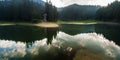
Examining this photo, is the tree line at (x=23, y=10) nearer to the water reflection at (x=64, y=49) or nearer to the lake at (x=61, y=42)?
the lake at (x=61, y=42)

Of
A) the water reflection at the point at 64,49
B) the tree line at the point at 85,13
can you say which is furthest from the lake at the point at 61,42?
the tree line at the point at 85,13

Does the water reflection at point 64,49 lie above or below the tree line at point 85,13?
below

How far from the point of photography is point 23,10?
9.53m

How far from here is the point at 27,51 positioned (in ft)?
26.7

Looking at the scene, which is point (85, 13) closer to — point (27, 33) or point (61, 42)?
point (61, 42)

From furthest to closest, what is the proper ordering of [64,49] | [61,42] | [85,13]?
[85,13] → [61,42] → [64,49]

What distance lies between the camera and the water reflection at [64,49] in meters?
7.93

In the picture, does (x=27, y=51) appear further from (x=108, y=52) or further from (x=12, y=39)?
(x=108, y=52)

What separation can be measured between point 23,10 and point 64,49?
2.57 metres

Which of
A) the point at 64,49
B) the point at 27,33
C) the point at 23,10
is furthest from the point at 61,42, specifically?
the point at 23,10

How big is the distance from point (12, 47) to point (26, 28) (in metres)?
1.30

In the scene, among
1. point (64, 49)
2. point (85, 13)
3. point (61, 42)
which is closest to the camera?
point (64, 49)

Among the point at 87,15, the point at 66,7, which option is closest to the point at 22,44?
the point at 66,7

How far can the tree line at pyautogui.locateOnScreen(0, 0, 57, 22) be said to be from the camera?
9.08m
